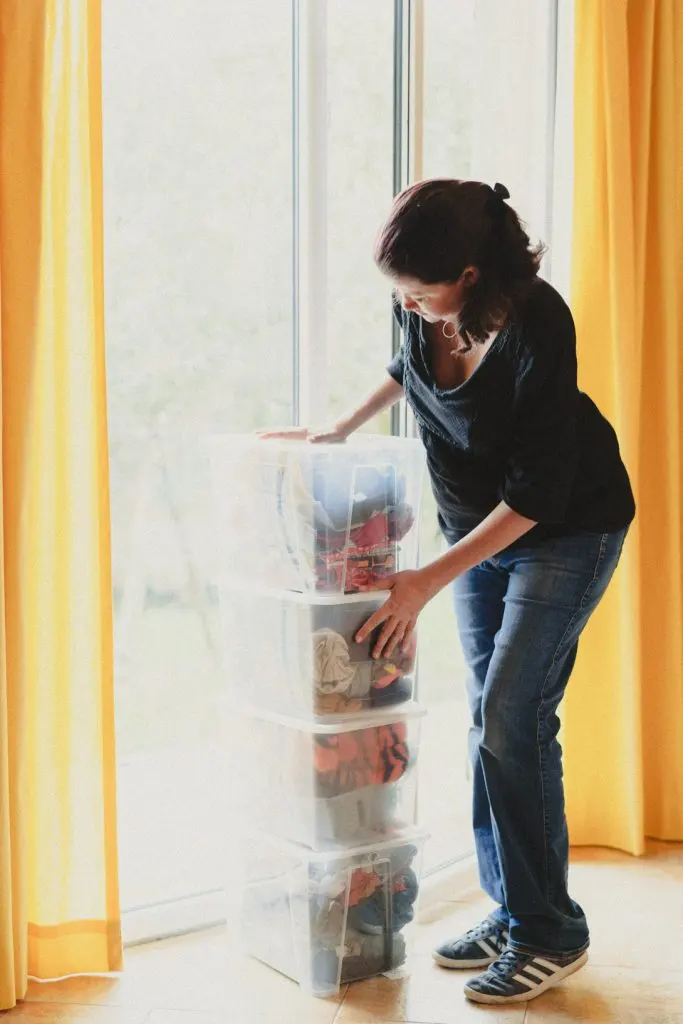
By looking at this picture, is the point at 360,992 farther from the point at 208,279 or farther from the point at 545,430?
the point at 208,279

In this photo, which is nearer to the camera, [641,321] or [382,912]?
[382,912]

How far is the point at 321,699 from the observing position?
192cm

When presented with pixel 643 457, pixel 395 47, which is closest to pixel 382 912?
pixel 643 457

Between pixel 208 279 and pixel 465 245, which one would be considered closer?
pixel 465 245

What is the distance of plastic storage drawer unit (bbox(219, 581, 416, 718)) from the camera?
191 cm

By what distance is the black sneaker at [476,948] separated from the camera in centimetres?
205

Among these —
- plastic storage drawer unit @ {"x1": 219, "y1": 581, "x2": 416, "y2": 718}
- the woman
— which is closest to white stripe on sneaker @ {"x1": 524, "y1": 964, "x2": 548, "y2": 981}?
the woman

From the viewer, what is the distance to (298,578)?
6.31 feet

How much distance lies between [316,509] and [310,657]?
0.24 metres

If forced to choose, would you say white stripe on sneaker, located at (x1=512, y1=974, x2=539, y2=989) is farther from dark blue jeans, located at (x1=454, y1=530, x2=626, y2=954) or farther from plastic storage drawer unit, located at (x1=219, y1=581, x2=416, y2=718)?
plastic storage drawer unit, located at (x1=219, y1=581, x2=416, y2=718)

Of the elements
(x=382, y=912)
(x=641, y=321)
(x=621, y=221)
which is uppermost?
(x=621, y=221)

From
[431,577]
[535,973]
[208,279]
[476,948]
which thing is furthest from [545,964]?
[208,279]

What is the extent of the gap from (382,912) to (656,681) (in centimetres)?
99

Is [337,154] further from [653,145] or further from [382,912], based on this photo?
[382,912]
